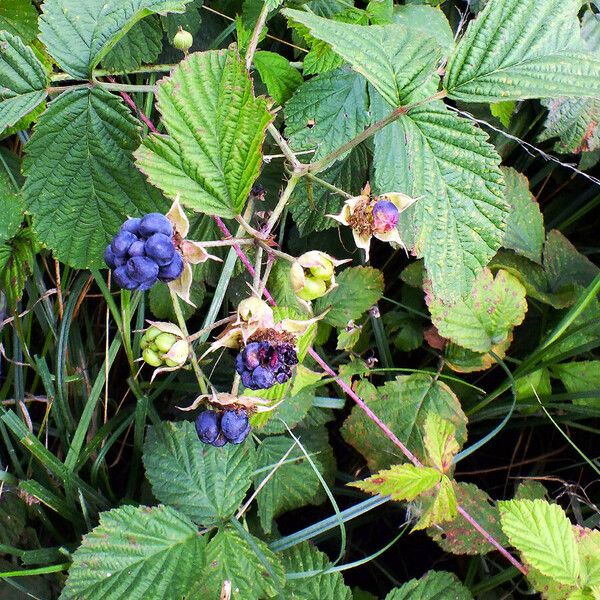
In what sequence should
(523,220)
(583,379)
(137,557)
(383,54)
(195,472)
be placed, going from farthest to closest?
(523,220) → (583,379) → (195,472) → (137,557) → (383,54)

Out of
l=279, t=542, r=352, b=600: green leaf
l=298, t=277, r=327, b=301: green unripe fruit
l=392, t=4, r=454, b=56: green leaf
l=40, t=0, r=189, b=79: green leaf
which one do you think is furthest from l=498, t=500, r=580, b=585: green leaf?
l=40, t=0, r=189, b=79: green leaf

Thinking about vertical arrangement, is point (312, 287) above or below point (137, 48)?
below

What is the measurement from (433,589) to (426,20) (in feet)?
3.77

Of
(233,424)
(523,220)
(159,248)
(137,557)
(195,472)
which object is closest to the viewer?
(159,248)

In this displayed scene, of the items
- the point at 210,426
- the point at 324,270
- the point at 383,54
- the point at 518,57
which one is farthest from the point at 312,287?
the point at 518,57

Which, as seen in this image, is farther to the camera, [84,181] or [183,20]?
[183,20]

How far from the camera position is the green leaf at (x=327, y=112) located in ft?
3.85

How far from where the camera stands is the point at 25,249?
125 cm

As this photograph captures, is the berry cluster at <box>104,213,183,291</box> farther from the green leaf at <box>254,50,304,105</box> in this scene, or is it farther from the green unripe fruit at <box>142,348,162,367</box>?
the green leaf at <box>254,50,304,105</box>

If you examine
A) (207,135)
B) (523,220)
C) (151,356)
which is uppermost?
(207,135)

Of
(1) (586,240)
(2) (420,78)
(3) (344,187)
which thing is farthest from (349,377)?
(1) (586,240)

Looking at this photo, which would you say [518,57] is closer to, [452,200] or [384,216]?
[452,200]

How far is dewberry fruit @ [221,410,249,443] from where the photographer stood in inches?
34.4

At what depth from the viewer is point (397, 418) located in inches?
55.0
